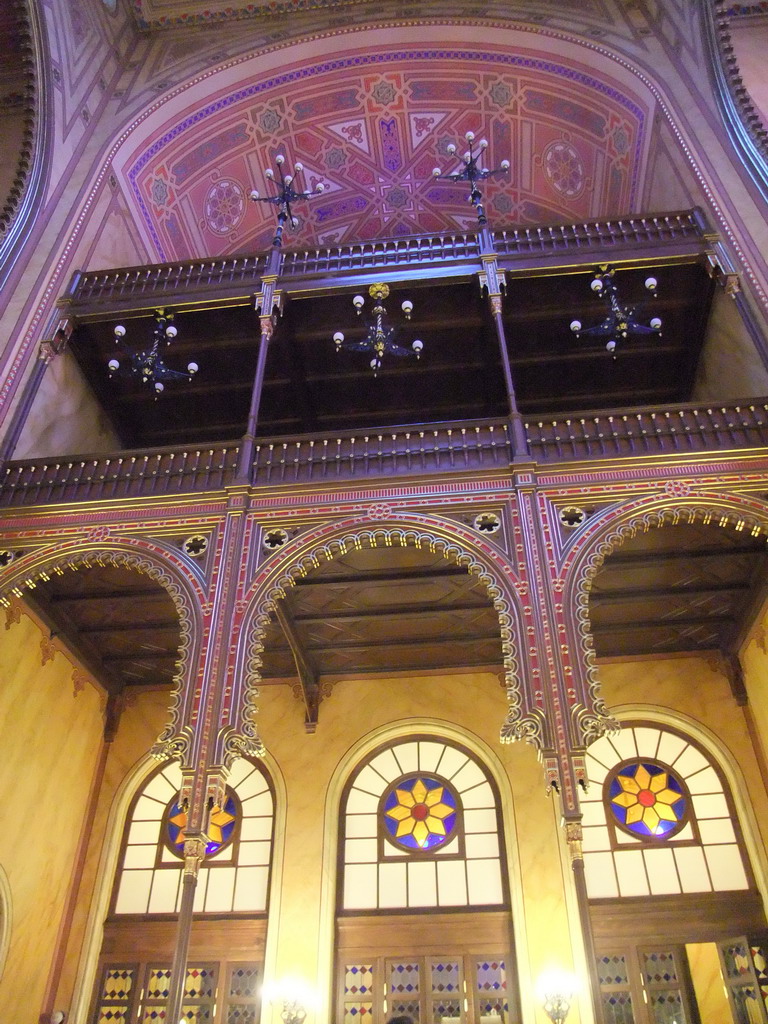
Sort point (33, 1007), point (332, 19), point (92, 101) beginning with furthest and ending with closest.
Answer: point (332, 19), point (92, 101), point (33, 1007)

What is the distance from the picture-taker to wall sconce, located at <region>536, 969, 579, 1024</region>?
8.72 metres

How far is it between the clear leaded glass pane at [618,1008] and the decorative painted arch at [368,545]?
12.7 ft

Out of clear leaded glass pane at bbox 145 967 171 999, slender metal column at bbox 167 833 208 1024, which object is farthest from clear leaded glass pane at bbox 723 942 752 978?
clear leaded glass pane at bbox 145 967 171 999

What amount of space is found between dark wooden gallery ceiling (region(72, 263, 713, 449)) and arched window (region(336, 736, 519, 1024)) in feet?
16.4

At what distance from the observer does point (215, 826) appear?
1084cm

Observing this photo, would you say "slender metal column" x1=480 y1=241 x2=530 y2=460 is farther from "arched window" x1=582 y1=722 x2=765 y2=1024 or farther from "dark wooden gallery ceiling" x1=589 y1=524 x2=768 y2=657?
"arched window" x1=582 y1=722 x2=765 y2=1024

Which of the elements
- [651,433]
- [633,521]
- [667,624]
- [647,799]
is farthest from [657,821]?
[651,433]

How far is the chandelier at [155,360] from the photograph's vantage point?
10648mm

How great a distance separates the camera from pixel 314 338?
11.9 metres

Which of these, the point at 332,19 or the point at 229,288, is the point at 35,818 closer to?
the point at 229,288

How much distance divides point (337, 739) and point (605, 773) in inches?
143

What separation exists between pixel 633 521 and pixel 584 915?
12.2 feet

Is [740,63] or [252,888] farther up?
[740,63]

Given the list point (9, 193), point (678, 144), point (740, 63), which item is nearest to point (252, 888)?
point (9, 193)
